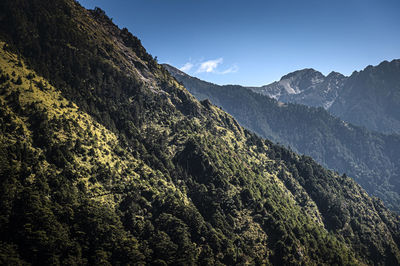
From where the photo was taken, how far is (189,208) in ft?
577

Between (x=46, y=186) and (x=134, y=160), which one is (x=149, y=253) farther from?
(x=134, y=160)

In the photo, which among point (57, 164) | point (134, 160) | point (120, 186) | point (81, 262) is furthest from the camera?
point (134, 160)

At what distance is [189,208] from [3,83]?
5421 inches

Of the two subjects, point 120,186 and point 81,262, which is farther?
point 120,186

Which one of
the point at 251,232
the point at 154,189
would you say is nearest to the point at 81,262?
the point at 154,189

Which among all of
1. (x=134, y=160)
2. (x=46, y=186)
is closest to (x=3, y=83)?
(x=46, y=186)

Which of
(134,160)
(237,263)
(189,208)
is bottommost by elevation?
(237,263)

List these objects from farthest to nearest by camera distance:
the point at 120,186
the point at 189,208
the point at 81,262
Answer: the point at 189,208 → the point at 120,186 → the point at 81,262

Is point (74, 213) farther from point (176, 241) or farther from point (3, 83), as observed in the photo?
point (3, 83)

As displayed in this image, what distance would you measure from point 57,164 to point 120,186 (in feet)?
121

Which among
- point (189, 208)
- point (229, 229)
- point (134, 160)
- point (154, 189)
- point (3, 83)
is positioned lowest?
point (229, 229)

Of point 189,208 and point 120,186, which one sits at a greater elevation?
point 120,186

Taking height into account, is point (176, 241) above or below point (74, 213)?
below

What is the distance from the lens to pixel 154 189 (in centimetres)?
17912
